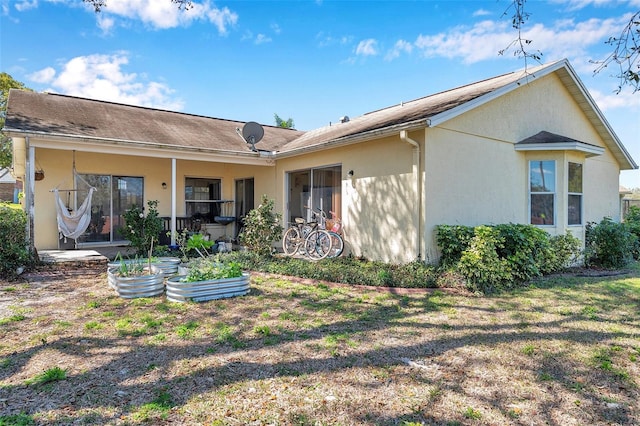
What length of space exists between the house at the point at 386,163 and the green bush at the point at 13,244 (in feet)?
1.72

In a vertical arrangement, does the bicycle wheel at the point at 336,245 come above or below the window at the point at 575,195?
below

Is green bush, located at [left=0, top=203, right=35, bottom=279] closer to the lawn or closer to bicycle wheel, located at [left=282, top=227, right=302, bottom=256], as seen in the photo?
the lawn

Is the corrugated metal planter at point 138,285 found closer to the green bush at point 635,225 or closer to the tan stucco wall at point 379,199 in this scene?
the tan stucco wall at point 379,199

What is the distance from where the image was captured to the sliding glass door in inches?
401

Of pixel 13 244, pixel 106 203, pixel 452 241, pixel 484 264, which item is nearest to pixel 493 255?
pixel 484 264

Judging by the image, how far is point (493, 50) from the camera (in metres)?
4.66

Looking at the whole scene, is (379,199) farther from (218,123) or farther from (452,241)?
(218,123)

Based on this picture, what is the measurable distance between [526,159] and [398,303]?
5.63m

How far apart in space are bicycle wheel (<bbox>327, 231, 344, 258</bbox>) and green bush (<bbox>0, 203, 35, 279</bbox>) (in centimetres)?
605

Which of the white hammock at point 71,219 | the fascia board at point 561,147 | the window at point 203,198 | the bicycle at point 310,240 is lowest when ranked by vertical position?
the bicycle at point 310,240

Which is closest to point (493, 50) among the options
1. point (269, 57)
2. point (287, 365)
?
point (287, 365)

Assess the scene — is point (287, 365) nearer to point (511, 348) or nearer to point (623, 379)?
point (511, 348)

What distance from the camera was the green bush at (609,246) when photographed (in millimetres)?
8625

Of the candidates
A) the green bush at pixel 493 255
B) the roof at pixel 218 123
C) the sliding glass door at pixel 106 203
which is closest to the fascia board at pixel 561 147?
the roof at pixel 218 123
